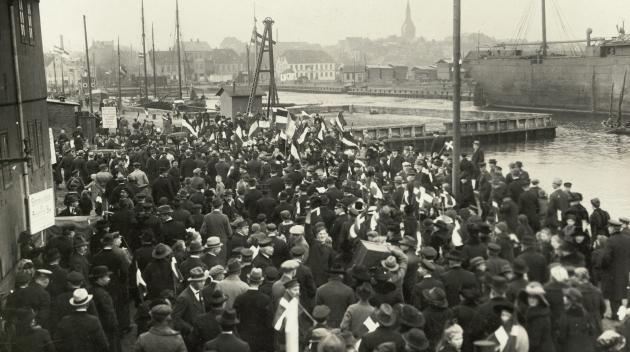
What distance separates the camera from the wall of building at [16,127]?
1243 cm

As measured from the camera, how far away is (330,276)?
827cm

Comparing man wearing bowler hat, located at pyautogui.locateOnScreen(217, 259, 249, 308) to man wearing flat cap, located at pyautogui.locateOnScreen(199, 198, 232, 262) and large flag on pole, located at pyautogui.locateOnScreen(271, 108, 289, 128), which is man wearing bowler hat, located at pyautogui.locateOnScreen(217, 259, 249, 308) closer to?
man wearing flat cap, located at pyautogui.locateOnScreen(199, 198, 232, 262)

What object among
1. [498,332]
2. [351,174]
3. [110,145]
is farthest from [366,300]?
[110,145]

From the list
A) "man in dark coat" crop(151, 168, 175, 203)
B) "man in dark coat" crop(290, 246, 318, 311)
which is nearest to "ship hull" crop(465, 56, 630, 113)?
"man in dark coat" crop(151, 168, 175, 203)

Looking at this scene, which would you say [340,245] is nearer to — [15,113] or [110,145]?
[15,113]

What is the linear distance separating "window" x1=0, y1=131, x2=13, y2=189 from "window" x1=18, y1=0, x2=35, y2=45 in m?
3.36

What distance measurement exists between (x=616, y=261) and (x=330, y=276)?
15.6ft

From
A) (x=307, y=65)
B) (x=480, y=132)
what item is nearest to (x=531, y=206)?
(x=480, y=132)

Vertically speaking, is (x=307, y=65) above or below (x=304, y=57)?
below

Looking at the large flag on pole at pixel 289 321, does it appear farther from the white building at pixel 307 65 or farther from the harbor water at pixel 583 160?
the white building at pixel 307 65

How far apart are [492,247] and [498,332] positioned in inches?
94.9

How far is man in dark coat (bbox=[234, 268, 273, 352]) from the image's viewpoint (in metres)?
7.60

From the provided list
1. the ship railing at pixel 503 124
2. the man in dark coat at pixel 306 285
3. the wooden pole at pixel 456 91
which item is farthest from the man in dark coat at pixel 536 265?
the ship railing at pixel 503 124

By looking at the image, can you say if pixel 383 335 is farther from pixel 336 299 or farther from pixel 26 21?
pixel 26 21
